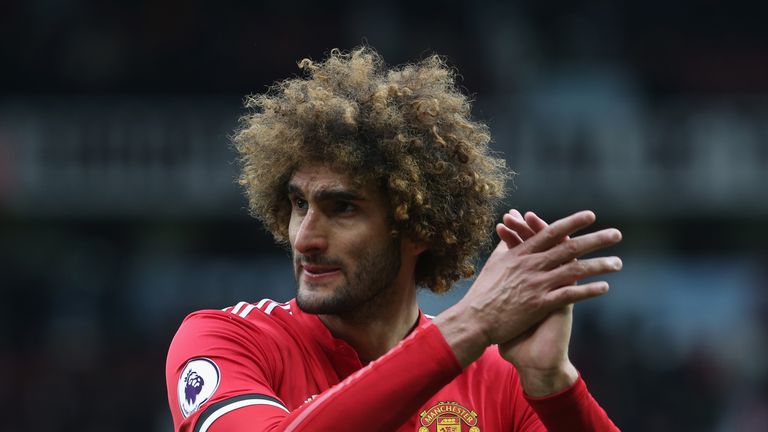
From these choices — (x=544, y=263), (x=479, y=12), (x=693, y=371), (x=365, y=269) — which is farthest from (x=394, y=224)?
(x=479, y=12)

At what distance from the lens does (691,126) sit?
64.0 feet

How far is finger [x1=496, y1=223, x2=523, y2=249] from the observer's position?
3.71m

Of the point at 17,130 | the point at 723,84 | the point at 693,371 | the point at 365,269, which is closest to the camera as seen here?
the point at 365,269

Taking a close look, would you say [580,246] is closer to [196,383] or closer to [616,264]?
[616,264]

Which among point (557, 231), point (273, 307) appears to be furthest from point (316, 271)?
point (557, 231)

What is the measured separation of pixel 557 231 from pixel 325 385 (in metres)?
1.00

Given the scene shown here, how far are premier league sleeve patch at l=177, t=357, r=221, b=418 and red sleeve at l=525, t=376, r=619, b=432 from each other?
2.95ft

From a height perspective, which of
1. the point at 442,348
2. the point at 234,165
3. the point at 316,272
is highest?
the point at 234,165

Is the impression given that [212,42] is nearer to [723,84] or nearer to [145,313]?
[145,313]

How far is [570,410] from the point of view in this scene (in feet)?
12.9

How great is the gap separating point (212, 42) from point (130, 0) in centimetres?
222

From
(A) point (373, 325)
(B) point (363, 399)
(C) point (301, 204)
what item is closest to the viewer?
(B) point (363, 399)

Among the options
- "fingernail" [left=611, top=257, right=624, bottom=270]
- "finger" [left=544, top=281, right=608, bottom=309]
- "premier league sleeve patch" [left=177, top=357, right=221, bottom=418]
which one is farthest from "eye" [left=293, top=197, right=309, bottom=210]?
"fingernail" [left=611, top=257, right=624, bottom=270]

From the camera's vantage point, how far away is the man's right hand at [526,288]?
3.58 meters
